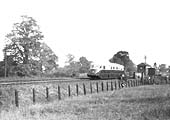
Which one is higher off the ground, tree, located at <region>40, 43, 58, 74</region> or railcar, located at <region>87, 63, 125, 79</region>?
tree, located at <region>40, 43, 58, 74</region>

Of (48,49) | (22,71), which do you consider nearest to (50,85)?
(22,71)

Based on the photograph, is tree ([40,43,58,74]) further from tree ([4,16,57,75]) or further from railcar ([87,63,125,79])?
railcar ([87,63,125,79])

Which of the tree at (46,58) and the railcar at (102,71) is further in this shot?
the tree at (46,58)

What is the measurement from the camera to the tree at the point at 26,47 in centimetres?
4238

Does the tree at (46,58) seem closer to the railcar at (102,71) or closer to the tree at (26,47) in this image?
the tree at (26,47)

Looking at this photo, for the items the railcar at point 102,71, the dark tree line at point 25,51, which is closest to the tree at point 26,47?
the dark tree line at point 25,51

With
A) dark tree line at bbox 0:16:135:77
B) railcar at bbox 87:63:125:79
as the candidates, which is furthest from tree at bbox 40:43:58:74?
railcar at bbox 87:63:125:79

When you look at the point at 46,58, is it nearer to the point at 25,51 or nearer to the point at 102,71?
the point at 25,51

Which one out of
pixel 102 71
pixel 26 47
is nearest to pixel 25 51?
pixel 26 47

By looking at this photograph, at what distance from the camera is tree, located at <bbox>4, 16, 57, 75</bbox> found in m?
42.4

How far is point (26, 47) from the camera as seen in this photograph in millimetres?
42625

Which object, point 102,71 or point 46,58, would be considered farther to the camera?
point 46,58

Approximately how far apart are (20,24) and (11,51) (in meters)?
5.11

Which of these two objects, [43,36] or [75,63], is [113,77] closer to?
[43,36]
